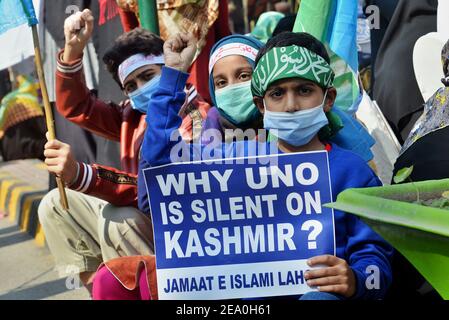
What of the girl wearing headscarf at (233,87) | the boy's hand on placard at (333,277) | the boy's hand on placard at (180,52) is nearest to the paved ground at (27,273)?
the girl wearing headscarf at (233,87)

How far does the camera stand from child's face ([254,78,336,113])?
2.65 meters

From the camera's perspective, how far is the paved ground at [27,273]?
4891 millimetres

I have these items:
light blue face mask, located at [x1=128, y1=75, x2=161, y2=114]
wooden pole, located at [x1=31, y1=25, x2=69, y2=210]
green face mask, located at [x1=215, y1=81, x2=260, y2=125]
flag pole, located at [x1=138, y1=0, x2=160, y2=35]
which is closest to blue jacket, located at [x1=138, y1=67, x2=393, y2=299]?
green face mask, located at [x1=215, y1=81, x2=260, y2=125]

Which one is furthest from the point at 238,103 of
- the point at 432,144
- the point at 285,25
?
the point at 285,25

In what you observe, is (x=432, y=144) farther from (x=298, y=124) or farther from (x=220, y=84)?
(x=220, y=84)

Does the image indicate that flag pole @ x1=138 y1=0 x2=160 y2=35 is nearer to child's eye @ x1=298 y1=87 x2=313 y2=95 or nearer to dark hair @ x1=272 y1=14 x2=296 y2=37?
dark hair @ x1=272 y1=14 x2=296 y2=37

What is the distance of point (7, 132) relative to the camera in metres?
6.26

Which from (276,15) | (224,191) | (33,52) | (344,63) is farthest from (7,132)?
(224,191)

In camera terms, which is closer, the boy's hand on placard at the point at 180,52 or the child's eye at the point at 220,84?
the boy's hand on placard at the point at 180,52

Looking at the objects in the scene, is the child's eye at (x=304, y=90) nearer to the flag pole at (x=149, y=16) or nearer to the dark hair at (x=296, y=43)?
the dark hair at (x=296, y=43)

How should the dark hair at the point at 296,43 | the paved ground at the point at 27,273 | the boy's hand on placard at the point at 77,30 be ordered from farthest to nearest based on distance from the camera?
the paved ground at the point at 27,273, the boy's hand on placard at the point at 77,30, the dark hair at the point at 296,43

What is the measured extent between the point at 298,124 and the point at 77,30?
1121 mm

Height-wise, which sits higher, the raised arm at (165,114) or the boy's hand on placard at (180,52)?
the boy's hand on placard at (180,52)

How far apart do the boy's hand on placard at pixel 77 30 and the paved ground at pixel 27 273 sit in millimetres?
1858
